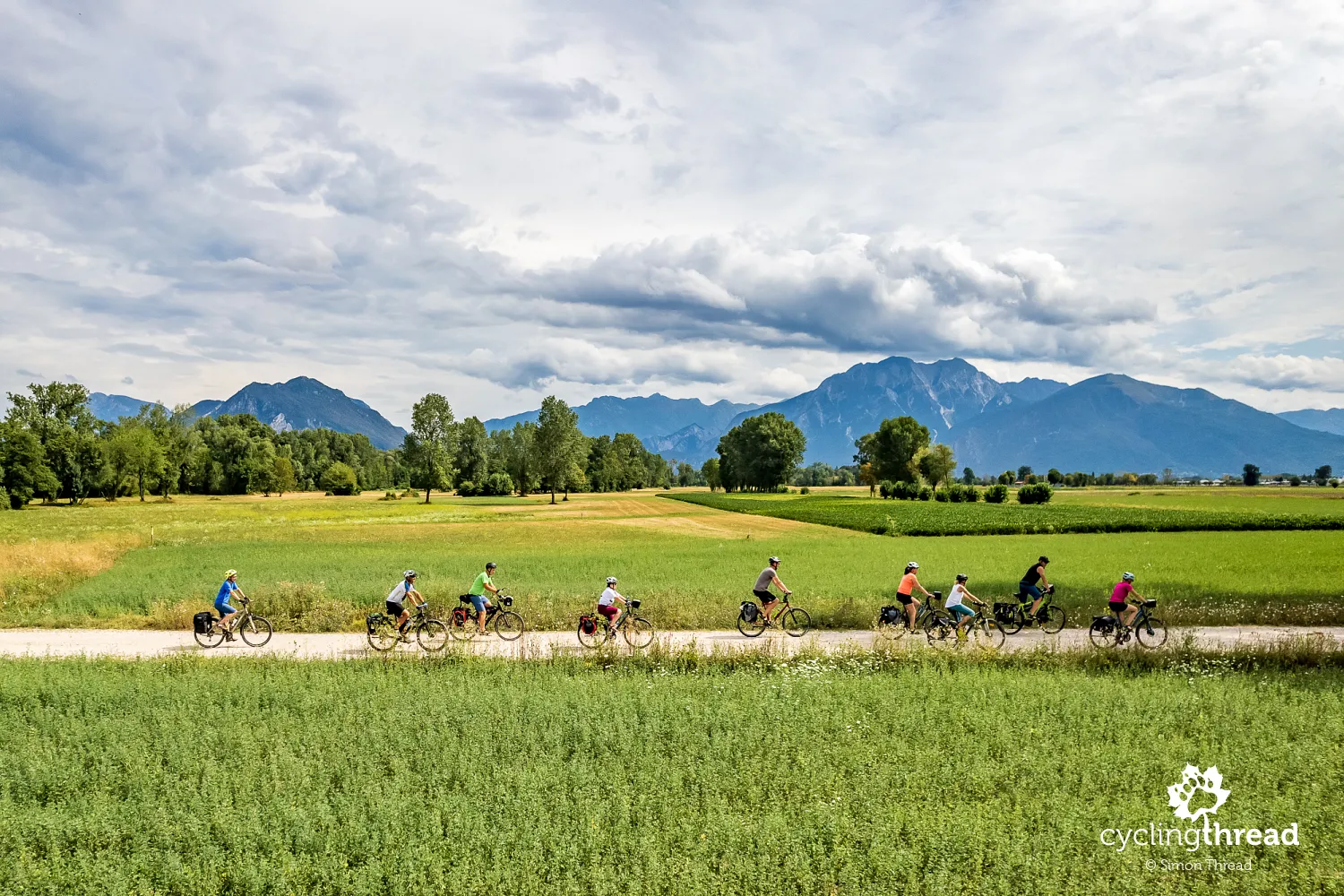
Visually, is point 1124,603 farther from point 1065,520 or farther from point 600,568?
point 1065,520

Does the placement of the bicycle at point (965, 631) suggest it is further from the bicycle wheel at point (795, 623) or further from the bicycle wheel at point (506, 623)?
the bicycle wheel at point (506, 623)

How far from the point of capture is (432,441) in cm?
11775

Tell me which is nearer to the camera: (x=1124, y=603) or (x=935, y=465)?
(x=1124, y=603)

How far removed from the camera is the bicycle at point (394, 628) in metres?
18.8

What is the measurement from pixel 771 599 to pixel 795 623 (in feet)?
3.24

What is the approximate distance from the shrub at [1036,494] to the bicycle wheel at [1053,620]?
83.4 meters

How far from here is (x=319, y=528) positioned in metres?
63.4

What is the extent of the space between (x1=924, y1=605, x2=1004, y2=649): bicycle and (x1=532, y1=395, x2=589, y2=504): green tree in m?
101

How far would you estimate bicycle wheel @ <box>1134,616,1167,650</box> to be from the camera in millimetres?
17969

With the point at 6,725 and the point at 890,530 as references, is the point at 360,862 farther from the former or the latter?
the point at 890,530

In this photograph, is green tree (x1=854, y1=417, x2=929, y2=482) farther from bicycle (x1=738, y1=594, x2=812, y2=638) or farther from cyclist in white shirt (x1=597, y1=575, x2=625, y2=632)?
cyclist in white shirt (x1=597, y1=575, x2=625, y2=632)

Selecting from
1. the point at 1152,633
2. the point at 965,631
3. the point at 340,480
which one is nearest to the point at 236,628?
the point at 965,631

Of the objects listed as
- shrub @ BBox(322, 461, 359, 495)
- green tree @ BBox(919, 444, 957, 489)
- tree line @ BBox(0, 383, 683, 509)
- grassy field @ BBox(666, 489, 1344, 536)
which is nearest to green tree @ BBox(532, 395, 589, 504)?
tree line @ BBox(0, 383, 683, 509)

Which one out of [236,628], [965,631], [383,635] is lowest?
[236,628]
